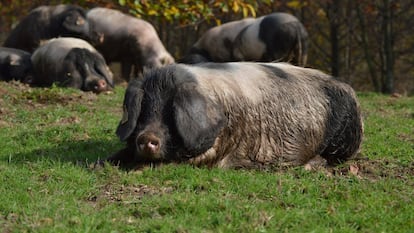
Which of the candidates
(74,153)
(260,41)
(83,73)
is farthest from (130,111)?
(260,41)

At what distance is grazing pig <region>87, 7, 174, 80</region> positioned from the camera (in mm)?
14648

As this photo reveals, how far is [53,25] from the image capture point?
13.7m

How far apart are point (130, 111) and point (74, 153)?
3.56 feet

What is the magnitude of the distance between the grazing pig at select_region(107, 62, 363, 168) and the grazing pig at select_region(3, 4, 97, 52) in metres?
7.71

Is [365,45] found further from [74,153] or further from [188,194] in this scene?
[188,194]

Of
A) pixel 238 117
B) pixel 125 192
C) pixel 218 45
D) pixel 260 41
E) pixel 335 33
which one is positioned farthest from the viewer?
pixel 335 33

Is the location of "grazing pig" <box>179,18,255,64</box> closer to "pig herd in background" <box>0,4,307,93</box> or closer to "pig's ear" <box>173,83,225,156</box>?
"pig herd in background" <box>0,4,307,93</box>

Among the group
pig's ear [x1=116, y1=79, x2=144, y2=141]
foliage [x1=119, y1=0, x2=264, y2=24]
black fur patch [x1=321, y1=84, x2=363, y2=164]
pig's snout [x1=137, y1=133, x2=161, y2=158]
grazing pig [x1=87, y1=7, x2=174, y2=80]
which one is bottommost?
grazing pig [x1=87, y1=7, x2=174, y2=80]

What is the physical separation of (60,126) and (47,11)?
663cm

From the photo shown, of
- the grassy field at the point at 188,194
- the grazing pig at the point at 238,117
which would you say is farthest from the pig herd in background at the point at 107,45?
the grazing pig at the point at 238,117

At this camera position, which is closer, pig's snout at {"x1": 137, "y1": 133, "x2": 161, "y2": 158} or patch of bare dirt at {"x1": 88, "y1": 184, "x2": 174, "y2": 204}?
patch of bare dirt at {"x1": 88, "y1": 184, "x2": 174, "y2": 204}

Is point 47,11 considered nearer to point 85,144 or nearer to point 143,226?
point 85,144

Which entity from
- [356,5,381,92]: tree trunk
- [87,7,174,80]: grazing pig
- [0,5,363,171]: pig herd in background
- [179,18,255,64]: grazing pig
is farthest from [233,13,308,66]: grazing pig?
[0,5,363,171]: pig herd in background

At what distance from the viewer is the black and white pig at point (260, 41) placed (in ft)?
45.3
